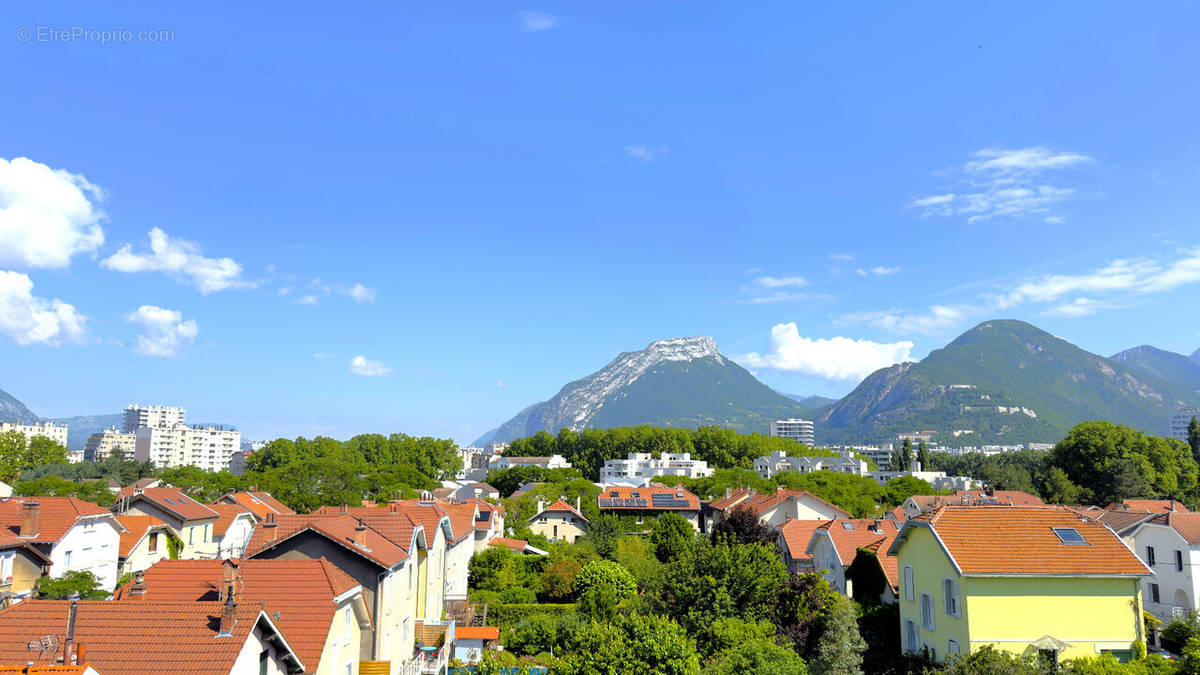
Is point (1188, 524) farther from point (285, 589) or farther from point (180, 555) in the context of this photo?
point (180, 555)

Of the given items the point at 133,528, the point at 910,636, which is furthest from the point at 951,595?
the point at 133,528

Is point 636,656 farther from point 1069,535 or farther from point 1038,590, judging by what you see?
point 1069,535

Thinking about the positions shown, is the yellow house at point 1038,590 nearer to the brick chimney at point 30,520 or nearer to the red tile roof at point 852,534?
the red tile roof at point 852,534

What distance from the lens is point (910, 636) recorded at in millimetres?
30438

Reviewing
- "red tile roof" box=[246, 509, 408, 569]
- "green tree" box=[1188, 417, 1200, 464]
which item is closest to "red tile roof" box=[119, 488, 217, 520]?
"red tile roof" box=[246, 509, 408, 569]

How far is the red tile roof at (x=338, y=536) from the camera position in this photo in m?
24.3

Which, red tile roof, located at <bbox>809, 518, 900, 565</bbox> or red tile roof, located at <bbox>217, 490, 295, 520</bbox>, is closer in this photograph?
red tile roof, located at <bbox>809, 518, 900, 565</bbox>

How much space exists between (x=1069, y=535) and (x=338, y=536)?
2611cm

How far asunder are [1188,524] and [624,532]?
43.9 metres

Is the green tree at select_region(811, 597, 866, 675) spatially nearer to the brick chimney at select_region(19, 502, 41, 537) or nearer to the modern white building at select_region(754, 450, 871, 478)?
the brick chimney at select_region(19, 502, 41, 537)

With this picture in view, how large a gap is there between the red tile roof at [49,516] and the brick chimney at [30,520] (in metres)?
0.14

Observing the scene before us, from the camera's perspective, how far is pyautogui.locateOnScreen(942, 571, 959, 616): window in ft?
84.7

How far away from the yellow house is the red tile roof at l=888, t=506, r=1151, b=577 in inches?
1.4

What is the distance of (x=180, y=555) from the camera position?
2042 inches
